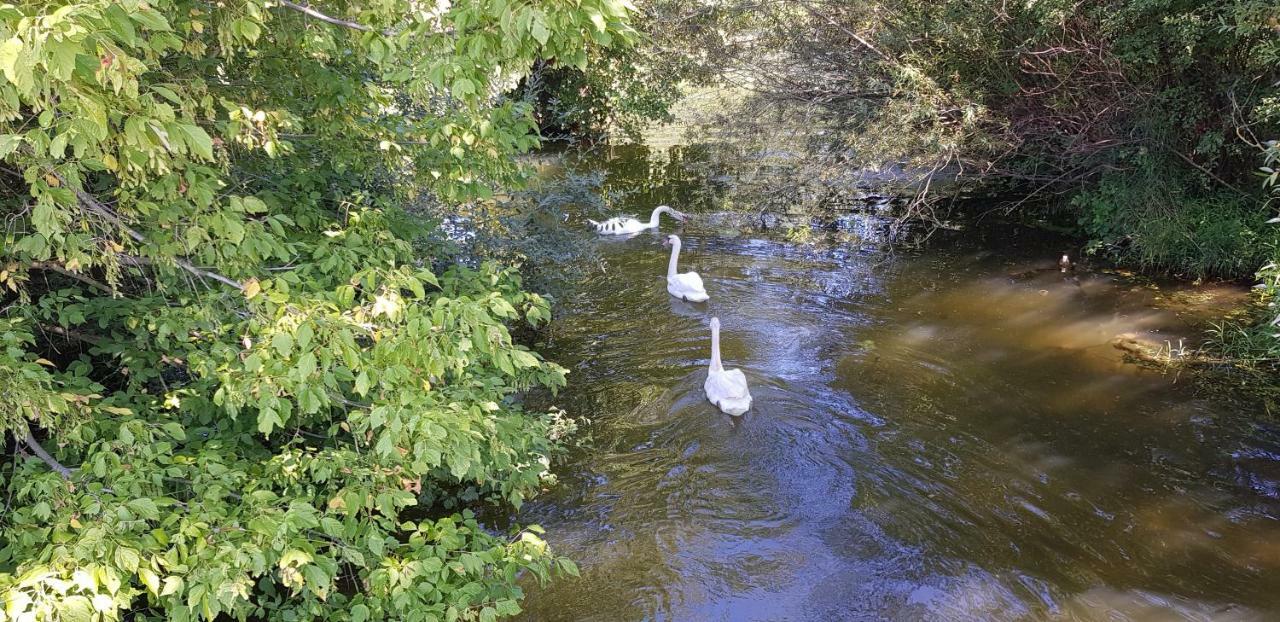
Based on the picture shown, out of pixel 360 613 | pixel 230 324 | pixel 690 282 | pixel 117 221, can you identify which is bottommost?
pixel 690 282

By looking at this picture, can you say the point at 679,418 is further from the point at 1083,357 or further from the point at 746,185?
the point at 746,185

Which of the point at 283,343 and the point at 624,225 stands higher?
the point at 283,343

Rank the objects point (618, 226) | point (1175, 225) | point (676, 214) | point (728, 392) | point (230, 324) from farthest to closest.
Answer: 1. point (676, 214)
2. point (618, 226)
3. point (1175, 225)
4. point (728, 392)
5. point (230, 324)

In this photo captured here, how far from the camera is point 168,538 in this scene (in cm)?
321

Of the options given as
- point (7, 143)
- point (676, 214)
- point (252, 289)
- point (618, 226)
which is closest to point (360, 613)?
point (252, 289)

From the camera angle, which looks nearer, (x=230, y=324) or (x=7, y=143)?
(x=7, y=143)

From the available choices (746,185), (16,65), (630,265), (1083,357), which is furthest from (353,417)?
(746,185)

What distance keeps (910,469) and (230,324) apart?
17.4 ft

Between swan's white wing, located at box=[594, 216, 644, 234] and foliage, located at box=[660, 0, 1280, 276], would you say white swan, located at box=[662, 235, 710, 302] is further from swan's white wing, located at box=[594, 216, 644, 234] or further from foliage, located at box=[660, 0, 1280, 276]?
foliage, located at box=[660, 0, 1280, 276]

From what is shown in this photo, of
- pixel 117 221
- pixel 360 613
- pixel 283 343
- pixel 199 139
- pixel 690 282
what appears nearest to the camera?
pixel 199 139

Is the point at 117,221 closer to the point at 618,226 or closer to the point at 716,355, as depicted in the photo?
the point at 716,355

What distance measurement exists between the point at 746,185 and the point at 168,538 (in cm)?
1125

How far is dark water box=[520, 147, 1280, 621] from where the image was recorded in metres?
5.21

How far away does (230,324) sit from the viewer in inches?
145
